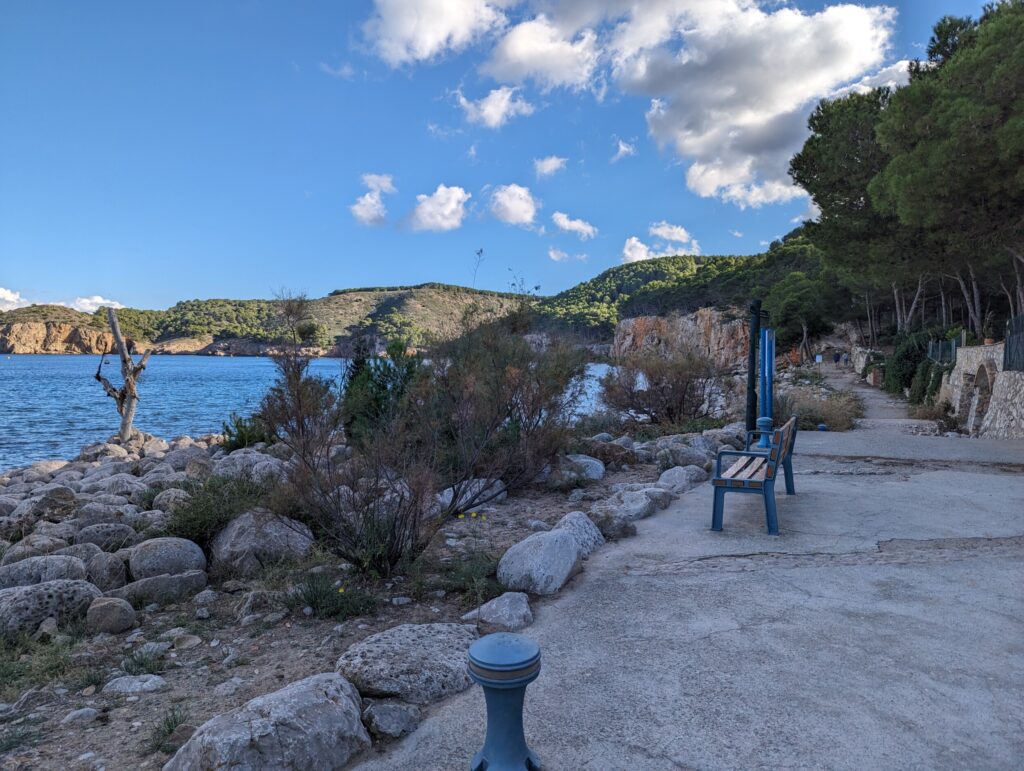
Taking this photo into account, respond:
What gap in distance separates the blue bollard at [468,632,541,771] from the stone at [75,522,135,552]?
175 inches

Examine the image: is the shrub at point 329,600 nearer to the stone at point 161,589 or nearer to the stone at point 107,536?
the stone at point 161,589

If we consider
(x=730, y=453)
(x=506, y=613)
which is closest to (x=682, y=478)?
(x=730, y=453)

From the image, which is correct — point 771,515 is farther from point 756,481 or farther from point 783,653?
point 783,653

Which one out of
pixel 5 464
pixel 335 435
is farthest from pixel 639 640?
pixel 5 464

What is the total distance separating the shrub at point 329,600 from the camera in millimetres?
3646

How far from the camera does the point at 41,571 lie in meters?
4.35

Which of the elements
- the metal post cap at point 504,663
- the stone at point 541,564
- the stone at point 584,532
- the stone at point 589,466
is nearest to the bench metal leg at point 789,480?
the stone at point 589,466

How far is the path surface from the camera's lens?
7.44 feet

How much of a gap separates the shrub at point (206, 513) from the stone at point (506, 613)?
8.01ft

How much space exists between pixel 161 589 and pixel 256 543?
2.27 ft

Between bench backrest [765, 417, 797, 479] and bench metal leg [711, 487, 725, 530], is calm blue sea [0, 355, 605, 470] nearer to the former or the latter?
bench metal leg [711, 487, 725, 530]

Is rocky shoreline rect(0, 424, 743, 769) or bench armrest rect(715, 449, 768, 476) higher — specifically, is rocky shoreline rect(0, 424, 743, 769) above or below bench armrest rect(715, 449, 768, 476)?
below

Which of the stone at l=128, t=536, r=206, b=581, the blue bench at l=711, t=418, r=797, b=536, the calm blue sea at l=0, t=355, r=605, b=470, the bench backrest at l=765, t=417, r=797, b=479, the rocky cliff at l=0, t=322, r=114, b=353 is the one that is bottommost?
the calm blue sea at l=0, t=355, r=605, b=470

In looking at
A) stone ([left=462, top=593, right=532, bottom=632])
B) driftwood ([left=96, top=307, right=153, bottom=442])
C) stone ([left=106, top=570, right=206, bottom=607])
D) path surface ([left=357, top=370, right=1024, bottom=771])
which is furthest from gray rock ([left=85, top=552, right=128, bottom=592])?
driftwood ([left=96, top=307, right=153, bottom=442])
